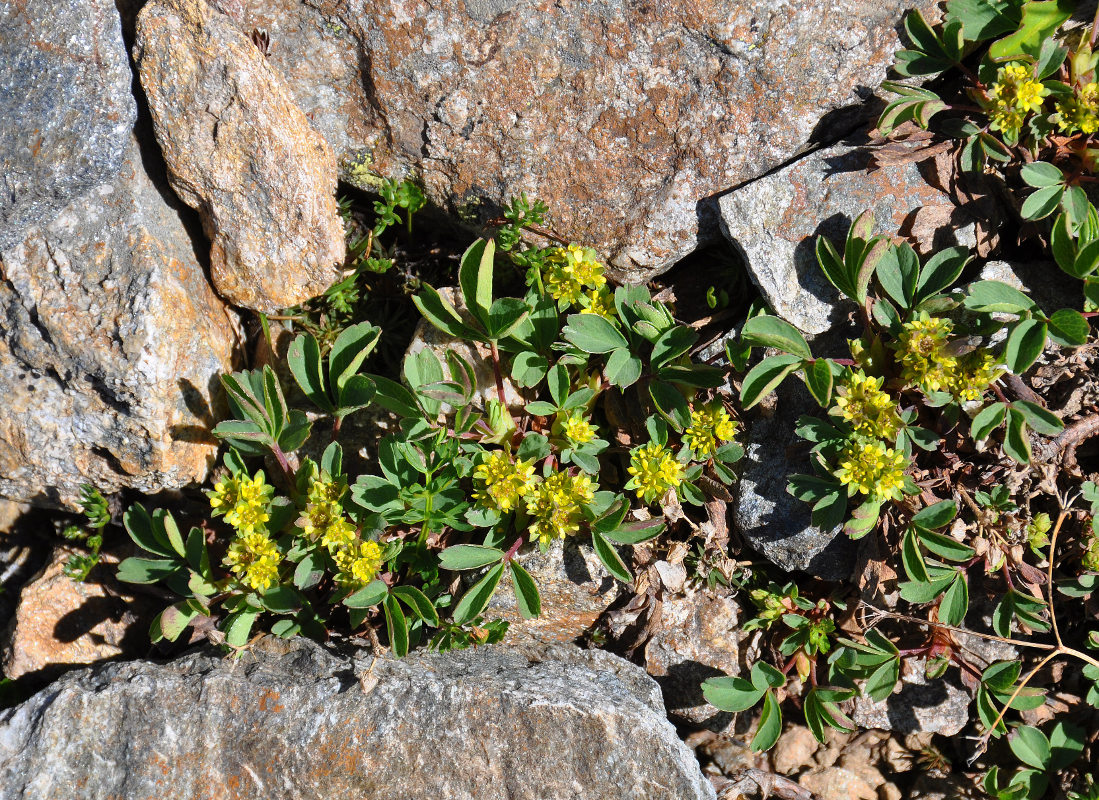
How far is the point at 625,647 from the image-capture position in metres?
3.82

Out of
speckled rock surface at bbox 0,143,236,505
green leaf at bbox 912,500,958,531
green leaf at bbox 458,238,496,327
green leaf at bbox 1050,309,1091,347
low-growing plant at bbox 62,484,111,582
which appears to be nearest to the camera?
green leaf at bbox 1050,309,1091,347

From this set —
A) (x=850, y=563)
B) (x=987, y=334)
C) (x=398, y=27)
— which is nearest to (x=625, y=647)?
(x=850, y=563)

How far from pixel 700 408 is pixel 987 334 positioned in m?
1.17

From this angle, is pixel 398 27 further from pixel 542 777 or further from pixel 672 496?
pixel 542 777

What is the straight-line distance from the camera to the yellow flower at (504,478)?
328 cm

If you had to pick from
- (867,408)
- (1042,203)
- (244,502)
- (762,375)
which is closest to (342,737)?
(244,502)

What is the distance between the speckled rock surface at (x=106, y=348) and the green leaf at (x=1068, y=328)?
3.52m

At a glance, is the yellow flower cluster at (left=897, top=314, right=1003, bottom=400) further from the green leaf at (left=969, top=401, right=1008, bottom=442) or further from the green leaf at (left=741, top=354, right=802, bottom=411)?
the green leaf at (left=741, top=354, right=802, bottom=411)

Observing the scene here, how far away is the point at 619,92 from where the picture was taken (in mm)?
3594

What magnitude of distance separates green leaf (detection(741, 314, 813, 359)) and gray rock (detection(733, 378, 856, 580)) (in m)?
0.41

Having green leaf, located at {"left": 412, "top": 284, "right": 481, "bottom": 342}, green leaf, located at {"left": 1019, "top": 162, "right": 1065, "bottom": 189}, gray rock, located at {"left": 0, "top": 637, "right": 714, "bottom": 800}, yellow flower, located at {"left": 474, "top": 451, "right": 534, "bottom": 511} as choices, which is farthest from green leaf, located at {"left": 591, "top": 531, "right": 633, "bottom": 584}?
green leaf, located at {"left": 1019, "top": 162, "right": 1065, "bottom": 189}

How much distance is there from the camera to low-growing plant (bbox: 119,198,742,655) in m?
3.31

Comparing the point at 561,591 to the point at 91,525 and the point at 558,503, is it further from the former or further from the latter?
the point at 91,525

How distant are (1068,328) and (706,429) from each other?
1405mm
